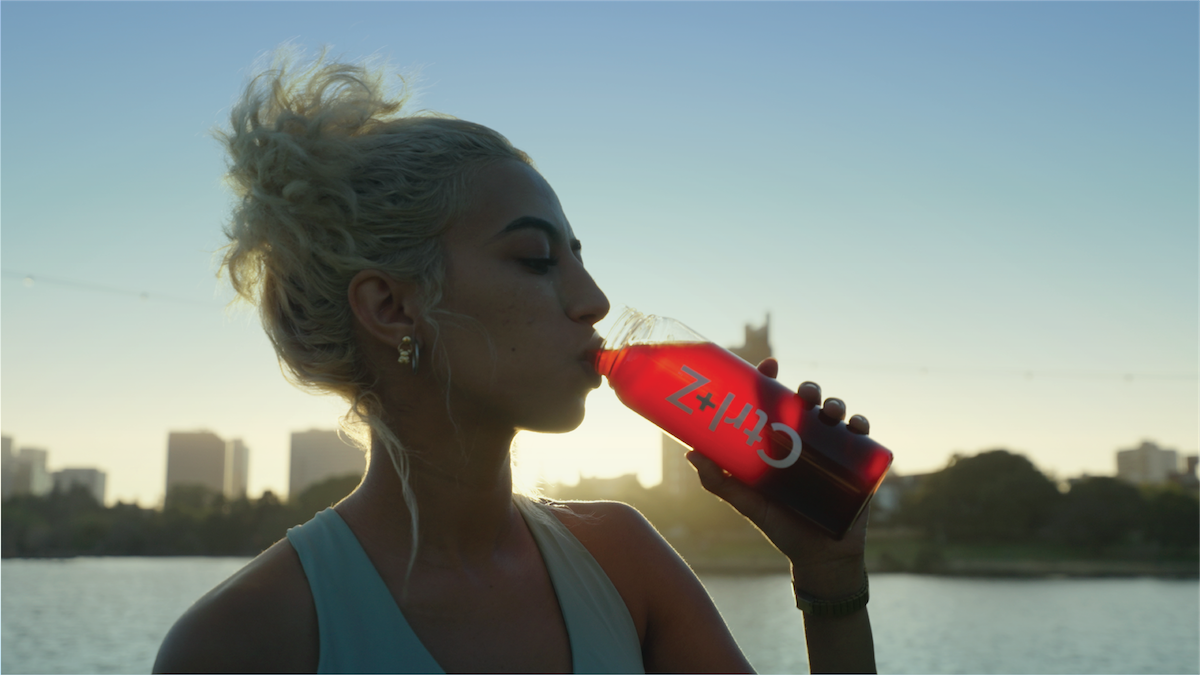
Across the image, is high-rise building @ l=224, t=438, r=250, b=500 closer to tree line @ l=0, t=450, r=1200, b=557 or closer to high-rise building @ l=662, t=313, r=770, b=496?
tree line @ l=0, t=450, r=1200, b=557

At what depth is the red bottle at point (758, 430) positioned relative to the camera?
140 cm

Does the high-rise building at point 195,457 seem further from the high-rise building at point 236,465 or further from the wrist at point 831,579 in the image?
the wrist at point 831,579

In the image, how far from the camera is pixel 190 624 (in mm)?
1064

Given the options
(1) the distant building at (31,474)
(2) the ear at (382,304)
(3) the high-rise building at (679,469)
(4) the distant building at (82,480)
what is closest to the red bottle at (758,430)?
(2) the ear at (382,304)

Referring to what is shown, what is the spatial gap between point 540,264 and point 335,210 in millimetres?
350

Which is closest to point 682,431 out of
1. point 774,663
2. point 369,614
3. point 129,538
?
point 369,614

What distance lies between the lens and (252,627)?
1.09m

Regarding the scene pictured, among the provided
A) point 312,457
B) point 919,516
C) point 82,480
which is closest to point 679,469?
point 919,516

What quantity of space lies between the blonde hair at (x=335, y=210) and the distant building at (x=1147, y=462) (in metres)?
72.3

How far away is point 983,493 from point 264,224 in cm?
4636

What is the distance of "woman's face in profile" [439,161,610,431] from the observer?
4.16 feet

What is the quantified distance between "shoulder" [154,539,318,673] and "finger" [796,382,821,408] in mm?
868

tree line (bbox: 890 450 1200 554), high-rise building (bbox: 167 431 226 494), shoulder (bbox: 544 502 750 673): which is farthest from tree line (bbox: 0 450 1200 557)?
shoulder (bbox: 544 502 750 673)

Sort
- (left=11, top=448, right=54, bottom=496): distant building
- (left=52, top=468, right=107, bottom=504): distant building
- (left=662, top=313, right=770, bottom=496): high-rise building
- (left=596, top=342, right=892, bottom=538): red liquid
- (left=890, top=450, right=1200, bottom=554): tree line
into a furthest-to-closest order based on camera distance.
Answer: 1. (left=52, top=468, right=107, bottom=504): distant building
2. (left=11, top=448, right=54, bottom=496): distant building
3. (left=890, top=450, right=1200, bottom=554): tree line
4. (left=662, top=313, right=770, bottom=496): high-rise building
5. (left=596, top=342, right=892, bottom=538): red liquid
